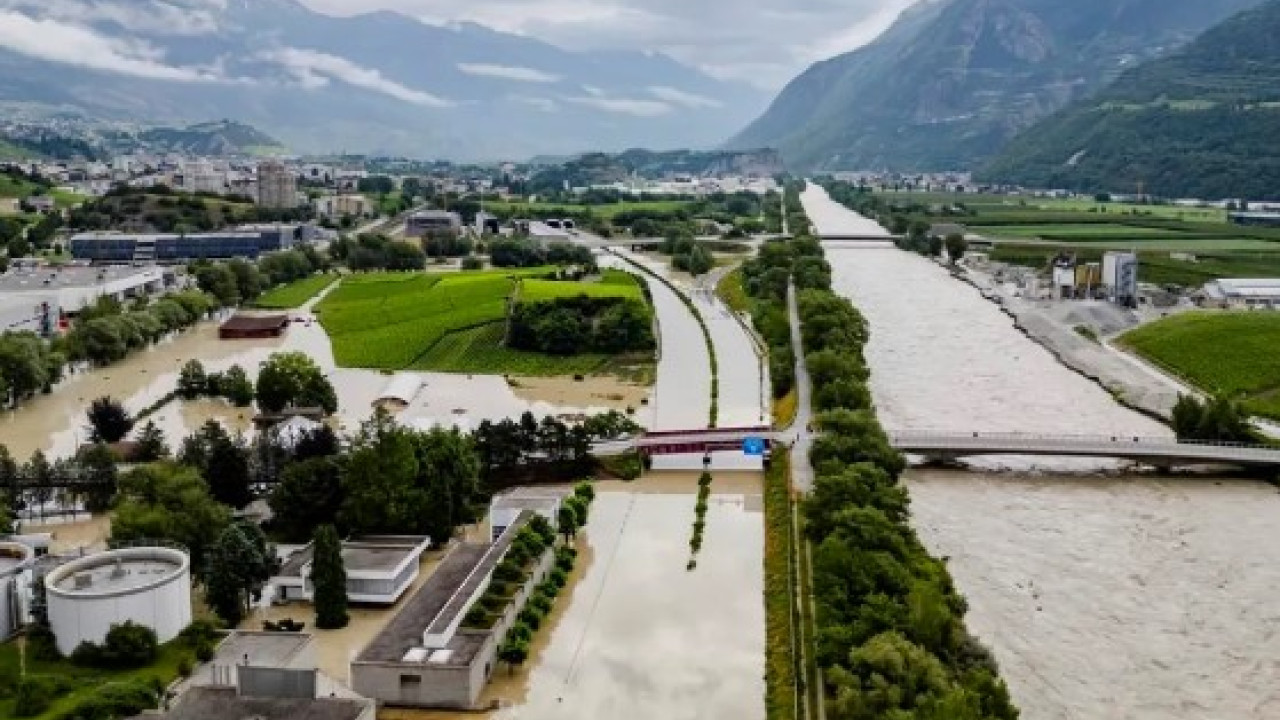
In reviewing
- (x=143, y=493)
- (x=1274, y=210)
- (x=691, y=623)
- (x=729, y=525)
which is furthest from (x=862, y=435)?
(x=1274, y=210)

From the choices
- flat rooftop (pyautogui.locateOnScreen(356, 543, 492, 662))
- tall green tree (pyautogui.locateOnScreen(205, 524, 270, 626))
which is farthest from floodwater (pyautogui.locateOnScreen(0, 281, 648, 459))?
tall green tree (pyautogui.locateOnScreen(205, 524, 270, 626))

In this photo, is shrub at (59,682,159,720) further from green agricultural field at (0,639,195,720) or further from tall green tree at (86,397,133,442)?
tall green tree at (86,397,133,442)

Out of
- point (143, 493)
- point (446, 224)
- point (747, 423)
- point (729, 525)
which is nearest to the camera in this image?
point (143, 493)

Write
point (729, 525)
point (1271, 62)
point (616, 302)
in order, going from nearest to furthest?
point (729, 525) < point (616, 302) < point (1271, 62)

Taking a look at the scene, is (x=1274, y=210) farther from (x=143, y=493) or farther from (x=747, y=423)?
(x=143, y=493)

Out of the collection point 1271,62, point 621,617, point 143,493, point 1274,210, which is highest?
point 1271,62

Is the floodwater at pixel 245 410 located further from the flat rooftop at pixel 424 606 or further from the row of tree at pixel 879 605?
the row of tree at pixel 879 605
